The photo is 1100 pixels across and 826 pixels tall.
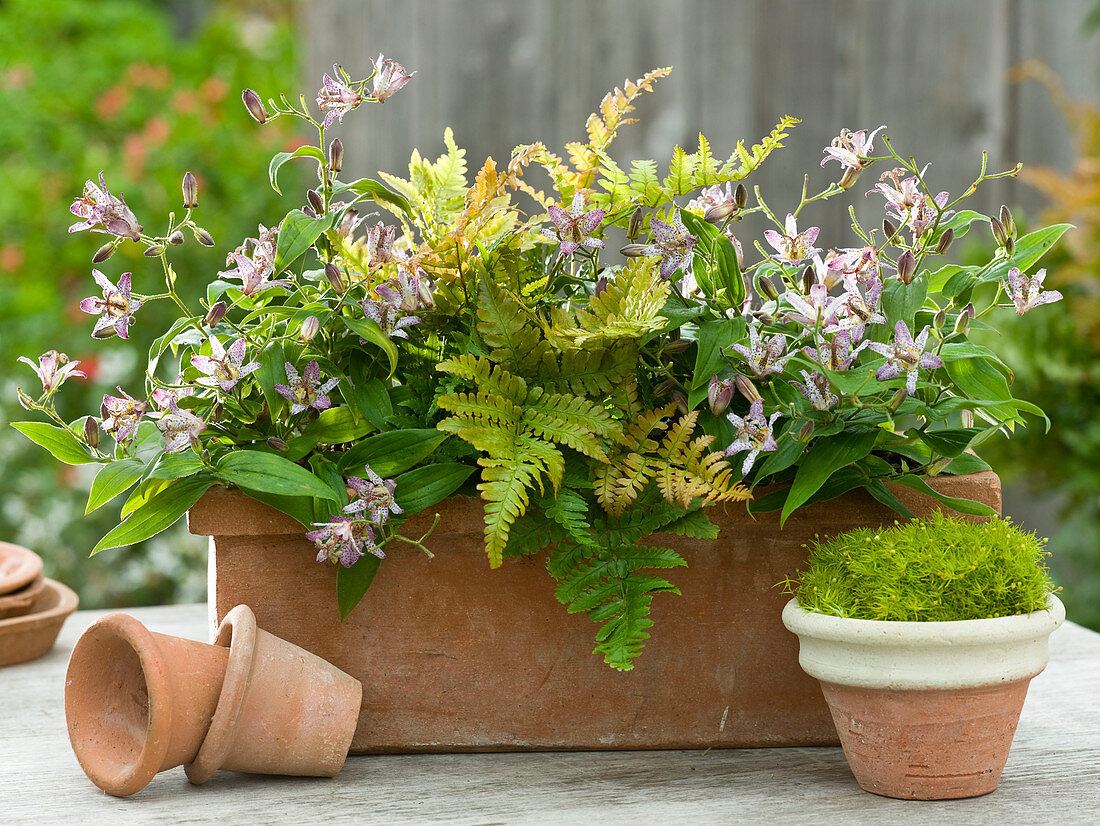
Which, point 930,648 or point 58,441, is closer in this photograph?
point 930,648

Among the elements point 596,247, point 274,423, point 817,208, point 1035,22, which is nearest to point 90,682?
point 274,423

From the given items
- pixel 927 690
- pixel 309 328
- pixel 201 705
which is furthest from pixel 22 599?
pixel 927 690

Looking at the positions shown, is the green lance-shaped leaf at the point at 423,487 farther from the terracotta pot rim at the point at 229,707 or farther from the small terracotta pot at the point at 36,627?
the small terracotta pot at the point at 36,627

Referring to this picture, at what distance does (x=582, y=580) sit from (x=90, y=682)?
42cm

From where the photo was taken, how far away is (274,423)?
0.88 meters

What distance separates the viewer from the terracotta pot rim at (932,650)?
2.44 ft

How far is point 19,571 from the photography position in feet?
3.98

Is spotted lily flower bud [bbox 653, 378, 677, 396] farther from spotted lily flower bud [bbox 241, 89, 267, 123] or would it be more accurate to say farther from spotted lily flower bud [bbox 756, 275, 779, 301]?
spotted lily flower bud [bbox 241, 89, 267, 123]

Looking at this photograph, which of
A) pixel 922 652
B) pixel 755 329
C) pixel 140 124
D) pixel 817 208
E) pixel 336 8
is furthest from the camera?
pixel 140 124

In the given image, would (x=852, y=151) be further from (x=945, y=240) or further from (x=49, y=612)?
(x=49, y=612)

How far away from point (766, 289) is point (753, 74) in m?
1.39

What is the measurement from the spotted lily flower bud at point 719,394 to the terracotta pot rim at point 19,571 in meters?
0.86

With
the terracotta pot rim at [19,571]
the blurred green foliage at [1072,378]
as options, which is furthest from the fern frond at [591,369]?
the blurred green foliage at [1072,378]

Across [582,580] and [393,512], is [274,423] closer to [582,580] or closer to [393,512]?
[393,512]
